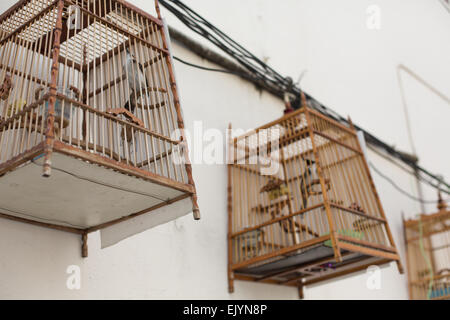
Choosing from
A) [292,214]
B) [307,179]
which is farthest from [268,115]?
[292,214]

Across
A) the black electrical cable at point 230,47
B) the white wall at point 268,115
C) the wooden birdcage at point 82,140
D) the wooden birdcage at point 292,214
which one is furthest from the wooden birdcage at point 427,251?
the wooden birdcage at point 82,140

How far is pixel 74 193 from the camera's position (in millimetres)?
2385

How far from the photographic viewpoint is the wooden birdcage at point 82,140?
2.17 metres

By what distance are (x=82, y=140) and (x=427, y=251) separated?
4505mm

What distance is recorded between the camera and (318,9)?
6.42 m

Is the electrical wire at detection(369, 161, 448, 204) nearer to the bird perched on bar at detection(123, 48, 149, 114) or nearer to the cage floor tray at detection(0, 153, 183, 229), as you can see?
the bird perched on bar at detection(123, 48, 149, 114)

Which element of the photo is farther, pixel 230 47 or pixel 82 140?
pixel 230 47

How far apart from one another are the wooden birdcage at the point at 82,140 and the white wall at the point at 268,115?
0.26m

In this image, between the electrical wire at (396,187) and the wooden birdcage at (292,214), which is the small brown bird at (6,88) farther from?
the electrical wire at (396,187)

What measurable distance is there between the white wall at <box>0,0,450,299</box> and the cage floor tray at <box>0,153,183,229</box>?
0.22 meters

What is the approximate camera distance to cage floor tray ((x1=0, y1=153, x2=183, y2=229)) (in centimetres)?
219

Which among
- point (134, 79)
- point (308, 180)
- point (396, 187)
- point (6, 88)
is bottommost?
point (308, 180)

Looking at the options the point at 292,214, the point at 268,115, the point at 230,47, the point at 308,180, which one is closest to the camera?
the point at 292,214

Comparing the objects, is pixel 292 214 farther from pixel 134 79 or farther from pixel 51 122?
pixel 51 122
